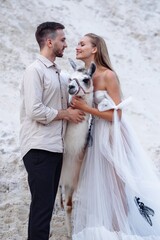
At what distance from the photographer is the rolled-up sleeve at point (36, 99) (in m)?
4.48

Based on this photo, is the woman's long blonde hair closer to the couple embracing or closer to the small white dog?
the couple embracing

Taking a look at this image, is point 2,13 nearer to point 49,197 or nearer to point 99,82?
point 99,82

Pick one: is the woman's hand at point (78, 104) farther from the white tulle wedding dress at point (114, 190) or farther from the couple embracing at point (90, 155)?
the white tulle wedding dress at point (114, 190)

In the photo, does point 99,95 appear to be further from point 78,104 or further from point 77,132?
point 77,132

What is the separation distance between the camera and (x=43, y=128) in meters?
4.60

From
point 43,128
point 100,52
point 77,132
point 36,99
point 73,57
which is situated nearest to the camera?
point 36,99

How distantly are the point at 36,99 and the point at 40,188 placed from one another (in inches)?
31.3

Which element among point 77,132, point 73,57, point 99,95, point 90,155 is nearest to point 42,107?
point 77,132

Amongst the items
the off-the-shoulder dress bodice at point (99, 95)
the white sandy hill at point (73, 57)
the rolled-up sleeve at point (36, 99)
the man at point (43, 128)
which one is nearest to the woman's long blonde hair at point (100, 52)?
the off-the-shoulder dress bodice at point (99, 95)

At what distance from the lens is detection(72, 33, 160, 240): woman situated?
4.84 metres

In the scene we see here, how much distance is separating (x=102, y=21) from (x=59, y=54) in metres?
7.21

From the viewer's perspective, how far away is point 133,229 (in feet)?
15.9

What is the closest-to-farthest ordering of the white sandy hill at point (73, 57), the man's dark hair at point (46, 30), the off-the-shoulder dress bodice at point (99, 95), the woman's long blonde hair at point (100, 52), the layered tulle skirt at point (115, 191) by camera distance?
the man's dark hair at point (46, 30) → the layered tulle skirt at point (115, 191) → the off-the-shoulder dress bodice at point (99, 95) → the woman's long blonde hair at point (100, 52) → the white sandy hill at point (73, 57)

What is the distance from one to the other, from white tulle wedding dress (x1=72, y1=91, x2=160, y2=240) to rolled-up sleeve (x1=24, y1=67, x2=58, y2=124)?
0.63 m
